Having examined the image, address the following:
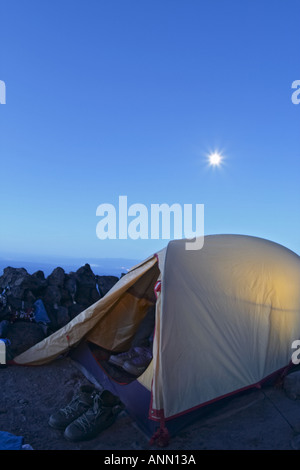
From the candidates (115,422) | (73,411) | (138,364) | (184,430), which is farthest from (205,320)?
(73,411)

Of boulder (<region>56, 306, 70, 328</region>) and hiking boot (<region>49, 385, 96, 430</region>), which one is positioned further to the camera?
boulder (<region>56, 306, 70, 328</region>)

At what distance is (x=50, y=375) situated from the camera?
6035 millimetres

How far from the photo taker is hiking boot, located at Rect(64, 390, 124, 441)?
13.4ft

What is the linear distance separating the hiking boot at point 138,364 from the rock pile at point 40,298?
232 cm

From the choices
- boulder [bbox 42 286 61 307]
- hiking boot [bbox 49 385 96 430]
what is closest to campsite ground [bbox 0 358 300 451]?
hiking boot [bbox 49 385 96 430]

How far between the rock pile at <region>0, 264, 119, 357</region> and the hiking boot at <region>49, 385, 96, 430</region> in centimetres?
245

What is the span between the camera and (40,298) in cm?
838

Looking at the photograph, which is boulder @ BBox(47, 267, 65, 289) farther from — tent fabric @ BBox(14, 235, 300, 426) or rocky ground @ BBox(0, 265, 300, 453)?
tent fabric @ BBox(14, 235, 300, 426)

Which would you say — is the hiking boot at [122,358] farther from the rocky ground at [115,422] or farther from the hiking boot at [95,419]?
the hiking boot at [95,419]

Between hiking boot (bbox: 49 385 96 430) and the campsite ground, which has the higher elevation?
hiking boot (bbox: 49 385 96 430)

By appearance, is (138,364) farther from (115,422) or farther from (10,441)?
(10,441)

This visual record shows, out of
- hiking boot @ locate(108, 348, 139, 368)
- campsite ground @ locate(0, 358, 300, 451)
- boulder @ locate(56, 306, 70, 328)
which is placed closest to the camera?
campsite ground @ locate(0, 358, 300, 451)

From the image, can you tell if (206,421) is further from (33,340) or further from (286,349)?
(33,340)
